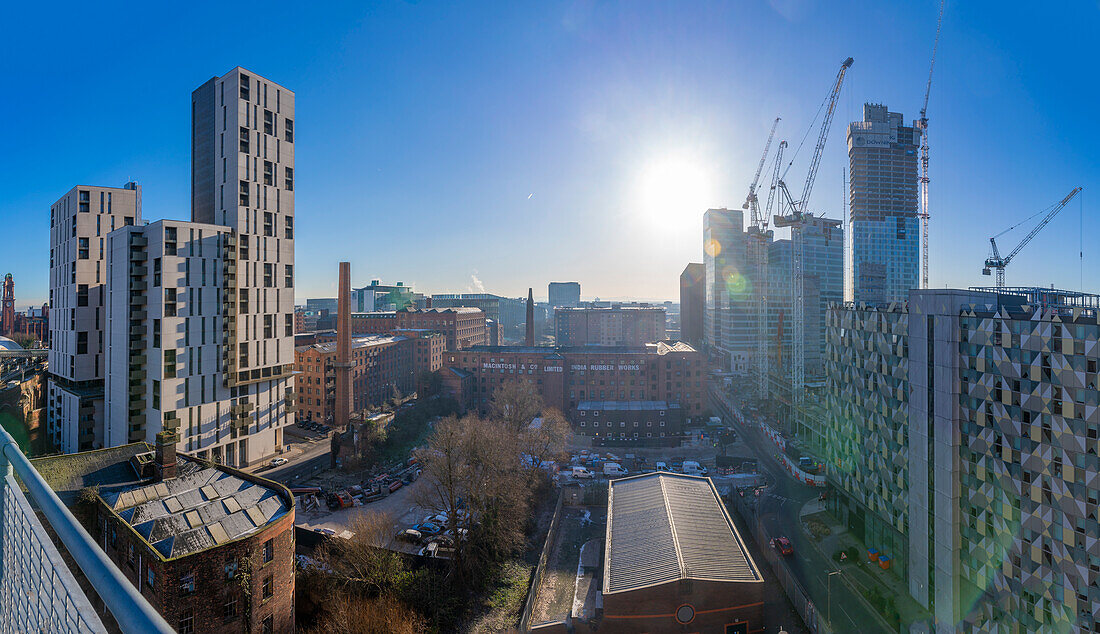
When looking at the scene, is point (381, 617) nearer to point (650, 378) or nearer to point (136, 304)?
point (136, 304)

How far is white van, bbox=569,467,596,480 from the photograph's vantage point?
1702 inches

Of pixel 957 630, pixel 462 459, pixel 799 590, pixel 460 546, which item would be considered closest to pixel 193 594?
pixel 460 546

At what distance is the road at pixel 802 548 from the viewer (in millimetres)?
24517

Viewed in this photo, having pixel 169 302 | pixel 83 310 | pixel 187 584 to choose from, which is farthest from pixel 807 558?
pixel 83 310

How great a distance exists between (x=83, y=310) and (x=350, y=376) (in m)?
21.6

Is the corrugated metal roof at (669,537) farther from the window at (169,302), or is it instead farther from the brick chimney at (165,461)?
the window at (169,302)

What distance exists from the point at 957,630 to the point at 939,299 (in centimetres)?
1449

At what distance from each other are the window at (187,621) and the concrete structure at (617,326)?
8786cm

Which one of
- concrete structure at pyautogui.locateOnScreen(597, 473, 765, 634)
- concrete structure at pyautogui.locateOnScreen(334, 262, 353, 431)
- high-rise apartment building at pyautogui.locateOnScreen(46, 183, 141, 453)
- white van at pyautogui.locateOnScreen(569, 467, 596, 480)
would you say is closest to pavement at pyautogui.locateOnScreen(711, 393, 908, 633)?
concrete structure at pyautogui.locateOnScreen(597, 473, 765, 634)

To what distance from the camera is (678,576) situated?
21500 mm

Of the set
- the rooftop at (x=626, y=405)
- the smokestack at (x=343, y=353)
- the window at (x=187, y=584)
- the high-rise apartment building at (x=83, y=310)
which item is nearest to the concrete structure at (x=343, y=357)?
the smokestack at (x=343, y=353)

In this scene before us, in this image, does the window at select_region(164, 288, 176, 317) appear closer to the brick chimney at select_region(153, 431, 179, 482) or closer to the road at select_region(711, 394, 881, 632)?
the brick chimney at select_region(153, 431, 179, 482)

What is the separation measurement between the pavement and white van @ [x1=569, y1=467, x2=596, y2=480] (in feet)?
44.2

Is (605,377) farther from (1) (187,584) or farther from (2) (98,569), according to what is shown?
(2) (98,569)
